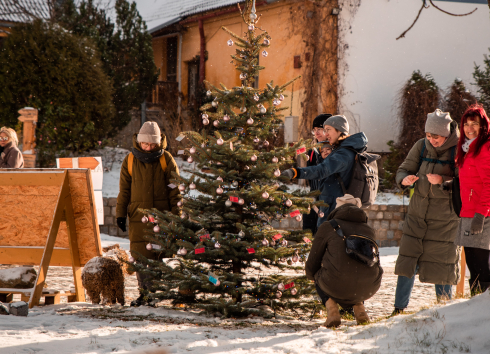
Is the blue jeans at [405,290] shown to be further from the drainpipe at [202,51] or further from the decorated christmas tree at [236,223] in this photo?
the drainpipe at [202,51]

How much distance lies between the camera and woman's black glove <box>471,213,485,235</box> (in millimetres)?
4094

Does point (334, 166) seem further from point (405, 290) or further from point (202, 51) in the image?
point (202, 51)

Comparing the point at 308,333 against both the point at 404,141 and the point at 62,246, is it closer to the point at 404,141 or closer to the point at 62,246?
the point at 62,246

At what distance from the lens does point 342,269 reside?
3.92m

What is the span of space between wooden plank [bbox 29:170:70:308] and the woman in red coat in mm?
3759

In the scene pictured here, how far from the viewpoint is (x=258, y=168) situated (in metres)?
4.80

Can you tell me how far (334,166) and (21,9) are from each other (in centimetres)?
1511

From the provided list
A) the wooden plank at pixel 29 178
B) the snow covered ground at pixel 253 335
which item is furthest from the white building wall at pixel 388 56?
the snow covered ground at pixel 253 335

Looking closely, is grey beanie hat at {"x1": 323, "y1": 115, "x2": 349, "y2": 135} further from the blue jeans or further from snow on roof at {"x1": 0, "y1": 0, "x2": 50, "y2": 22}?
snow on roof at {"x1": 0, "y1": 0, "x2": 50, "y2": 22}

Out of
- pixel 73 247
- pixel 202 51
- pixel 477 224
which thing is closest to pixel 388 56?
pixel 202 51

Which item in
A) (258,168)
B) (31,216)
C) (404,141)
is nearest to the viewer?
(258,168)

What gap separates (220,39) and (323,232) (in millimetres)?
14599

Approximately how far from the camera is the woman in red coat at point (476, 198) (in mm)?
4125

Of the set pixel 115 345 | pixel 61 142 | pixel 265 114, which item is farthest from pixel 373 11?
pixel 115 345
